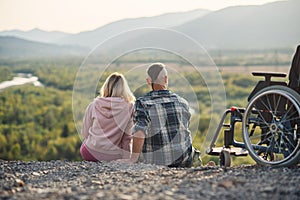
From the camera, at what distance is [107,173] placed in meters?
6.12

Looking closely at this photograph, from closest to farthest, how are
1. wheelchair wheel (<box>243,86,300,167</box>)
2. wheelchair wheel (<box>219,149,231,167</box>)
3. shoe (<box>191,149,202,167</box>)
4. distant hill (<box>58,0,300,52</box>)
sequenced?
1. wheelchair wheel (<box>243,86,300,167</box>)
2. wheelchair wheel (<box>219,149,231,167</box>)
3. shoe (<box>191,149,202,167</box>)
4. distant hill (<box>58,0,300,52</box>)

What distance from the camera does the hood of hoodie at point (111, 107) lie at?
7277 mm

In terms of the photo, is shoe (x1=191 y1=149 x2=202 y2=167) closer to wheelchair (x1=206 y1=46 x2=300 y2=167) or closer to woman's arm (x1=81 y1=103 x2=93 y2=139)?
wheelchair (x1=206 y1=46 x2=300 y2=167)

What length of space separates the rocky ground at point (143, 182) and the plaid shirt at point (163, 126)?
16.3 inches

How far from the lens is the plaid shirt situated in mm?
6941

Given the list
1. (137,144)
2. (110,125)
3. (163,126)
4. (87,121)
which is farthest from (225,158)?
(87,121)

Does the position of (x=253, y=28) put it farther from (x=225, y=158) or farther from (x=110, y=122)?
(x=225, y=158)

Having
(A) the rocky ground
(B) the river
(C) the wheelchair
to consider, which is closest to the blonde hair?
(A) the rocky ground

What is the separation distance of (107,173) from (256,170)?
1509 mm

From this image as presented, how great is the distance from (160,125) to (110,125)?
748 mm

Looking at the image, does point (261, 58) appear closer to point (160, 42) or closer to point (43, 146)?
point (43, 146)

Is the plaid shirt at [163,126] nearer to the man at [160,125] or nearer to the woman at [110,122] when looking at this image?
the man at [160,125]

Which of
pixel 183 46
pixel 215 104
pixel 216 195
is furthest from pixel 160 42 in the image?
pixel 216 195

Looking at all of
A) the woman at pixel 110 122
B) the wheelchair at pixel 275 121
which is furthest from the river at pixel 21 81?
the wheelchair at pixel 275 121
